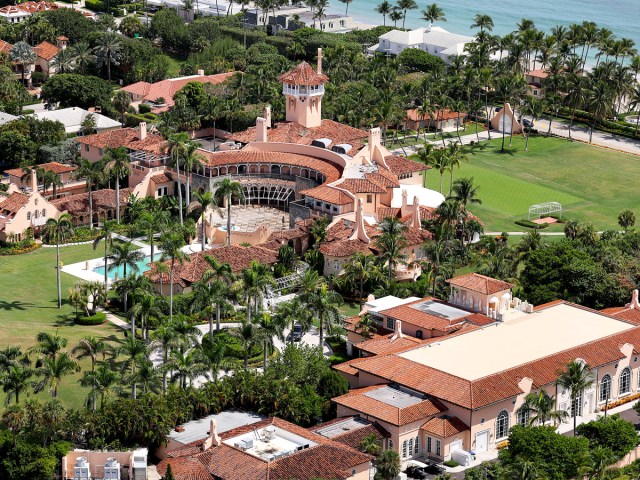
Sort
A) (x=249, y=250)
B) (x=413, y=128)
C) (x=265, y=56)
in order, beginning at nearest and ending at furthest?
(x=249, y=250), (x=413, y=128), (x=265, y=56)

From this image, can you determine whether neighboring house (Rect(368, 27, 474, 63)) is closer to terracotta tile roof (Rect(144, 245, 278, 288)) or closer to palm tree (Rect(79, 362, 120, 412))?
terracotta tile roof (Rect(144, 245, 278, 288))

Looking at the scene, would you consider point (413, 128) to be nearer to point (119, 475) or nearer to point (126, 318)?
point (126, 318)

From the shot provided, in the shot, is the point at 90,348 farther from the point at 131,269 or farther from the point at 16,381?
the point at 131,269

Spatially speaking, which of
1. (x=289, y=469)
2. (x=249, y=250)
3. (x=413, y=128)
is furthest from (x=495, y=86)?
(x=289, y=469)

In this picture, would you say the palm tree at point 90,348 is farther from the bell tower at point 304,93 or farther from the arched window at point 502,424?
the bell tower at point 304,93

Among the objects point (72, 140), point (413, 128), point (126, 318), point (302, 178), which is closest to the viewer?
point (126, 318)

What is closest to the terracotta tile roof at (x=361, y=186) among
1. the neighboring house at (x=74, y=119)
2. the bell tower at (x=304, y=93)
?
the bell tower at (x=304, y=93)

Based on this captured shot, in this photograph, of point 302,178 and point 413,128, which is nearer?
point 302,178
